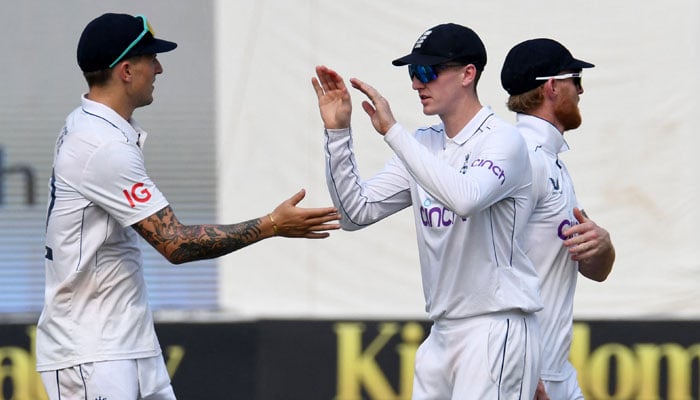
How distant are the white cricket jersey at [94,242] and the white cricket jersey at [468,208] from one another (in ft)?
2.28

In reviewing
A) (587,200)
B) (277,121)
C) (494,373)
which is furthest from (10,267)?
(494,373)

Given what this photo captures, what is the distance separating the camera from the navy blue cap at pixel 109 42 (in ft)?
13.9

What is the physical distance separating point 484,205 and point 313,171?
315 centimetres

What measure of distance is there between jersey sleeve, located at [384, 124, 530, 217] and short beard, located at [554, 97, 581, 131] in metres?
0.59

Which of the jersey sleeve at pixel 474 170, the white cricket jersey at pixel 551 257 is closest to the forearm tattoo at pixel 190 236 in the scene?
the jersey sleeve at pixel 474 170

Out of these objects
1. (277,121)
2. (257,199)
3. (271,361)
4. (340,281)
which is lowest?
(271,361)

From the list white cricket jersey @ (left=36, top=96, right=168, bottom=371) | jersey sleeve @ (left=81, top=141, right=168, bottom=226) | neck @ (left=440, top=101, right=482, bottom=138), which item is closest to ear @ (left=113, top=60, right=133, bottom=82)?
white cricket jersey @ (left=36, top=96, right=168, bottom=371)

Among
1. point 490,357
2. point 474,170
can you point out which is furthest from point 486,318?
point 474,170

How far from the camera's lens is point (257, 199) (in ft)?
23.2

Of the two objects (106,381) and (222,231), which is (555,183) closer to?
(222,231)

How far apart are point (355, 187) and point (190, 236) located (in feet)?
1.96

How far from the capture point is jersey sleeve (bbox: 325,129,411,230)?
4324mm

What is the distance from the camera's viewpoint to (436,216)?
423 cm

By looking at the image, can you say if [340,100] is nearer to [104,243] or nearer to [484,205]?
[484,205]
